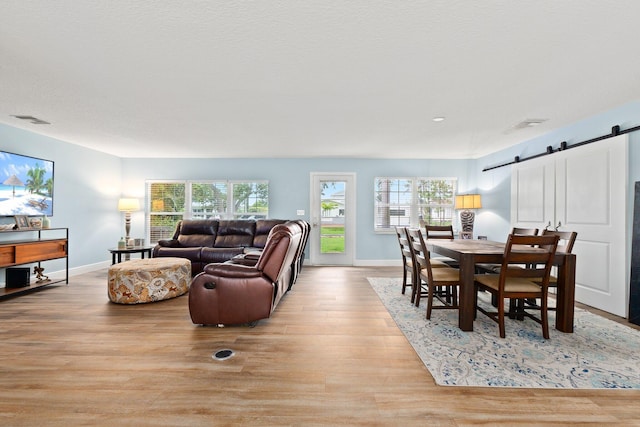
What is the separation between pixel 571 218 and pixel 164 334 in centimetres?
510

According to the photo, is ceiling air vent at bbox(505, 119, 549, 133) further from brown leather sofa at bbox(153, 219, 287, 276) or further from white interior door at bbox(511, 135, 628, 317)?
brown leather sofa at bbox(153, 219, 287, 276)

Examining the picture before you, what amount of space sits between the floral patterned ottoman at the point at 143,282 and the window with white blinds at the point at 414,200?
420 centimetres

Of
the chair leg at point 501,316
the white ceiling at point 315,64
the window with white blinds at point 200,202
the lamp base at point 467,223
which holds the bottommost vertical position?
the chair leg at point 501,316

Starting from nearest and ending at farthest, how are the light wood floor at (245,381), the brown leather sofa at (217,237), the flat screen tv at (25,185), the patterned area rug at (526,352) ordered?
the light wood floor at (245,381) < the patterned area rug at (526,352) < the flat screen tv at (25,185) < the brown leather sofa at (217,237)

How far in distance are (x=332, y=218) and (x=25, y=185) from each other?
16.9ft

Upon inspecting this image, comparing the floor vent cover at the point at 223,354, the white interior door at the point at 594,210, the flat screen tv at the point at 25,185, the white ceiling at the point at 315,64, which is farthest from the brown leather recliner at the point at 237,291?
the white interior door at the point at 594,210

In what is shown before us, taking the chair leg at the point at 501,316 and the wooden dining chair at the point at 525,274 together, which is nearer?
the wooden dining chair at the point at 525,274

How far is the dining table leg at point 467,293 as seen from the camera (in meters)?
2.82

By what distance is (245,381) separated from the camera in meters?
1.98

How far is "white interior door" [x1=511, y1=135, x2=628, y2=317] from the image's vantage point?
335 centimetres

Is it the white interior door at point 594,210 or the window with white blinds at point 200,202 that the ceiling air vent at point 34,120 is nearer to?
the window with white blinds at point 200,202

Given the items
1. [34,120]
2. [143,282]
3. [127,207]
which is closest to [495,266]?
[143,282]

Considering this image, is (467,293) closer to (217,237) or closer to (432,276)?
(432,276)

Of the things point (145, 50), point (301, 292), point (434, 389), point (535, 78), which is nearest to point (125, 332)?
point (301, 292)
